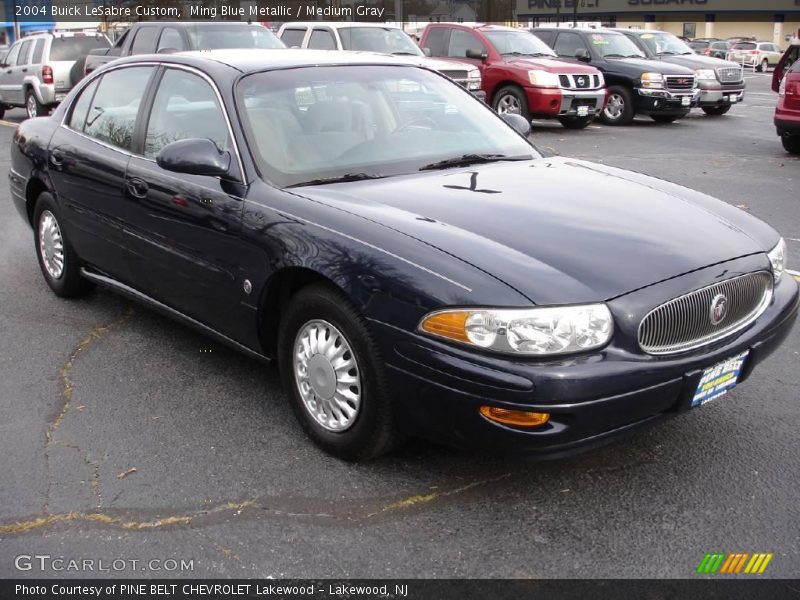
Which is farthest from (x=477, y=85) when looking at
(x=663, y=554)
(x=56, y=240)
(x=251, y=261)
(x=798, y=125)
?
(x=663, y=554)

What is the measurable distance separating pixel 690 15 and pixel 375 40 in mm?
57505

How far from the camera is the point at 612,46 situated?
56.6 ft

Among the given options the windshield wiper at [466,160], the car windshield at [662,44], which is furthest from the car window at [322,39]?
the windshield wiper at [466,160]

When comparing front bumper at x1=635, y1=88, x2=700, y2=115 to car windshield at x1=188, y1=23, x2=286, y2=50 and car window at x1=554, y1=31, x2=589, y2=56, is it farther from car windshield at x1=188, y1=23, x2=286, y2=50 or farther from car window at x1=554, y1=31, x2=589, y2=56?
car windshield at x1=188, y1=23, x2=286, y2=50

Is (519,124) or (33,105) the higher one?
(519,124)

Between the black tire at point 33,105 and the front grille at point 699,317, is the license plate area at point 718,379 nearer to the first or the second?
the front grille at point 699,317

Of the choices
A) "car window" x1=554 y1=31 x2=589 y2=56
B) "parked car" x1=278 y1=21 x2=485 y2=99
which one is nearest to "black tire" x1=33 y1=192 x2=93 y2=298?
"parked car" x1=278 y1=21 x2=485 y2=99

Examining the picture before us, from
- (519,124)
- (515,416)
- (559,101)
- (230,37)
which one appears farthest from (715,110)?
(515,416)

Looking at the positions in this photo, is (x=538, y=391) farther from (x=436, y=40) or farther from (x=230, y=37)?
(x=436, y=40)

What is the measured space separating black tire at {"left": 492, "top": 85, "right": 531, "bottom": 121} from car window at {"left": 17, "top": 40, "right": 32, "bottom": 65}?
9.98 meters

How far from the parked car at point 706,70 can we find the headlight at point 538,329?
1604 centimetres

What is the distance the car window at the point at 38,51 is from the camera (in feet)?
57.6

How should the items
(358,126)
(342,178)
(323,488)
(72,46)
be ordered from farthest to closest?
(72,46) → (358,126) → (342,178) → (323,488)
